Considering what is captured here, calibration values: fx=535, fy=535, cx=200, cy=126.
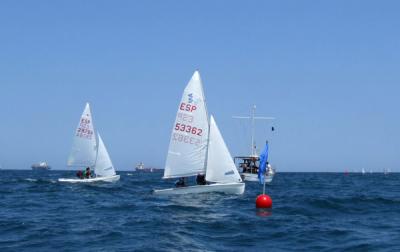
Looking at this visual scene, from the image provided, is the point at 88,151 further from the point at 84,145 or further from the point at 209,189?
the point at 209,189

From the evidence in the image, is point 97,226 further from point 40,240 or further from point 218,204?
point 218,204

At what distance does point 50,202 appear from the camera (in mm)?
35844

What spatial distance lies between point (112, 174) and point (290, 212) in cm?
3678

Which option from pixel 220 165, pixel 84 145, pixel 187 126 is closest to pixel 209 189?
pixel 220 165

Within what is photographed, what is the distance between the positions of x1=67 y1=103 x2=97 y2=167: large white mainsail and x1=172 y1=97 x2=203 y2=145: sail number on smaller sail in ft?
83.5

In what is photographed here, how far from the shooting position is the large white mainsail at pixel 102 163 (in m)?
62.0

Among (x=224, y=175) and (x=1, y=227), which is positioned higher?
(x=224, y=175)

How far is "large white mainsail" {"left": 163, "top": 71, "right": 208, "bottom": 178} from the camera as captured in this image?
3931 cm

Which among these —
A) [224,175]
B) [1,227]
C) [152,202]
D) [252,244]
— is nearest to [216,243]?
[252,244]

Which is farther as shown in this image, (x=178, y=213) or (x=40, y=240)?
(x=178, y=213)

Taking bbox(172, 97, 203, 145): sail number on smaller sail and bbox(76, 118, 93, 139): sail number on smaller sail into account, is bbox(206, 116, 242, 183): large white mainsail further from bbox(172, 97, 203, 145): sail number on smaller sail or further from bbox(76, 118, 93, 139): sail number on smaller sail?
bbox(76, 118, 93, 139): sail number on smaller sail

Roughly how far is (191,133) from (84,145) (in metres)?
26.4

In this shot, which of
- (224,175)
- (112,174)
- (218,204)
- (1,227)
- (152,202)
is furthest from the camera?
(112,174)

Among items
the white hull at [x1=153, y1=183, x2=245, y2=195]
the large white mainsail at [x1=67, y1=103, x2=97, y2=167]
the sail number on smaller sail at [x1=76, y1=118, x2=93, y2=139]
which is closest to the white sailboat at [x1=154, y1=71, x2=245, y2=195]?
the white hull at [x1=153, y1=183, x2=245, y2=195]
